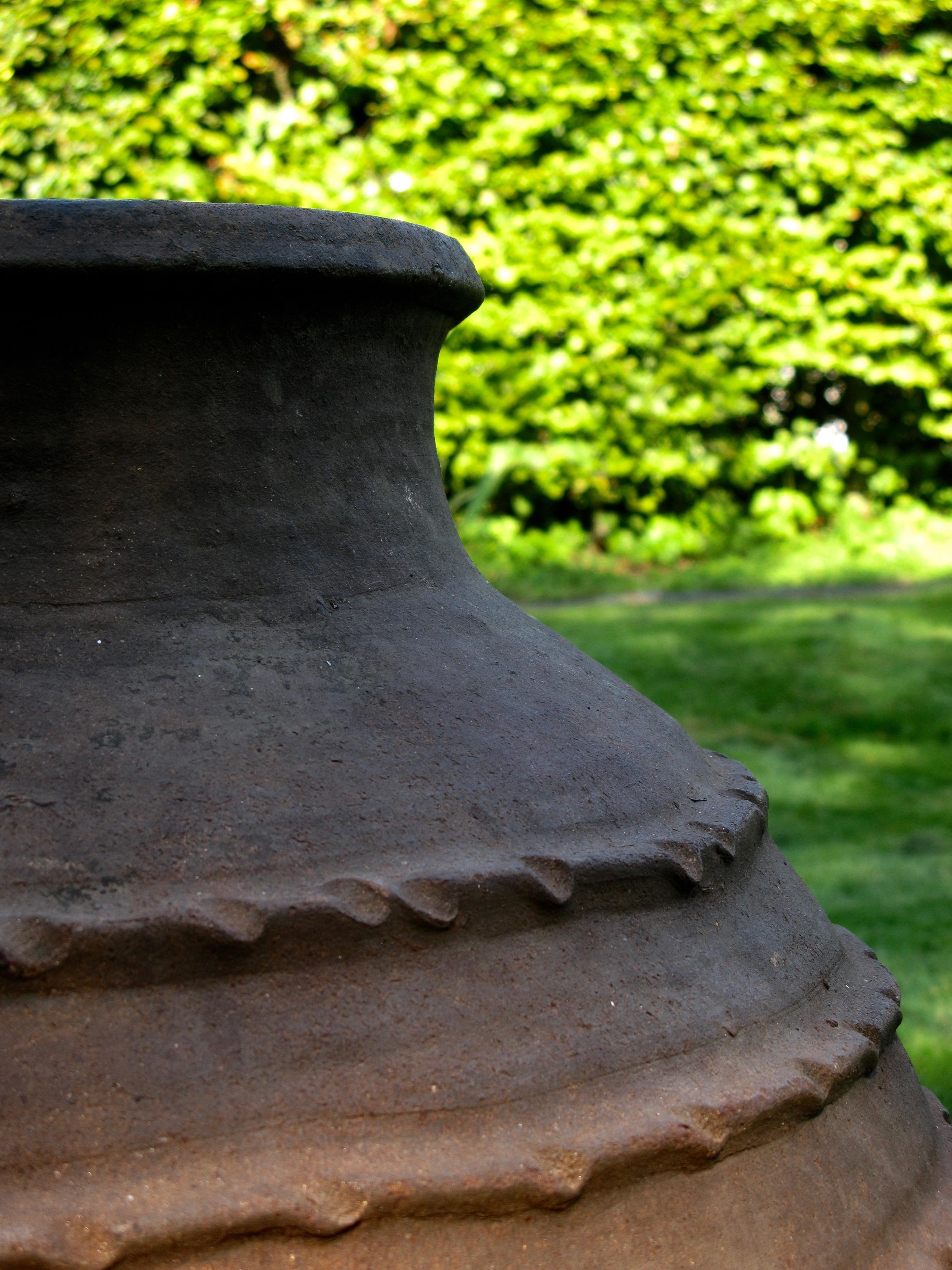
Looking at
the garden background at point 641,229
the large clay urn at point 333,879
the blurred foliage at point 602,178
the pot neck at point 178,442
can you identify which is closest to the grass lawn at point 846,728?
the garden background at point 641,229

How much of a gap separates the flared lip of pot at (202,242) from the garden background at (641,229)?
3.54 meters

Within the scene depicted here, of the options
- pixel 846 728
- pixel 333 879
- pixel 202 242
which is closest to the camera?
pixel 333 879

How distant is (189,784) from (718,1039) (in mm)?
469

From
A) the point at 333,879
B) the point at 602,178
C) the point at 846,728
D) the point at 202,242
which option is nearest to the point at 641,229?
the point at 602,178

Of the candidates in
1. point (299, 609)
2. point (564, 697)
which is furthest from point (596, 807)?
point (299, 609)

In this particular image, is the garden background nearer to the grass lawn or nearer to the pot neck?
the grass lawn

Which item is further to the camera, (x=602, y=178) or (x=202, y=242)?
(x=602, y=178)

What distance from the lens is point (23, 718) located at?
104cm

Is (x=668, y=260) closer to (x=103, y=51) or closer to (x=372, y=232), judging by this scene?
(x=103, y=51)

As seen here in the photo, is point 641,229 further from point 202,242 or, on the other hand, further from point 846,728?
point 202,242

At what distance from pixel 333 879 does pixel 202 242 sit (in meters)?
0.54

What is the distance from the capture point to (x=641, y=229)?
5590 mm

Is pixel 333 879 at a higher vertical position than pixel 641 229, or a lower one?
higher

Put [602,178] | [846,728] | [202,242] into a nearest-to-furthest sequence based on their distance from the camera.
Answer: [202,242], [846,728], [602,178]
